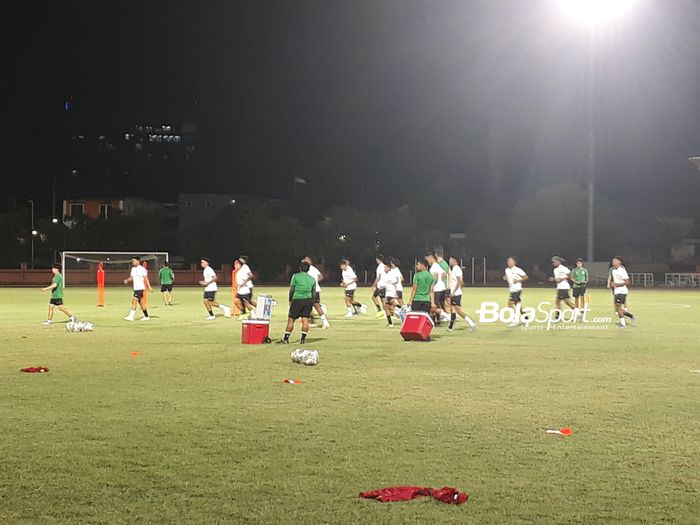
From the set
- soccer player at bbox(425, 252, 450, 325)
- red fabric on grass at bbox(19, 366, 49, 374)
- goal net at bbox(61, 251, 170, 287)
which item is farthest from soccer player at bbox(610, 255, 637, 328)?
goal net at bbox(61, 251, 170, 287)

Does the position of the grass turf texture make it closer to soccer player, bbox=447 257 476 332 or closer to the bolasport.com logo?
soccer player, bbox=447 257 476 332

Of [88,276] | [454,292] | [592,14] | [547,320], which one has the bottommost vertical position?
[547,320]

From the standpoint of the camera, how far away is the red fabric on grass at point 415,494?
5.96 meters

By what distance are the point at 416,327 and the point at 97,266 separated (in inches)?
1815

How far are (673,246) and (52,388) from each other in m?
87.1

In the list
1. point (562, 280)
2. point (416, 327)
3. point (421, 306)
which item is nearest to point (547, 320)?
point (562, 280)

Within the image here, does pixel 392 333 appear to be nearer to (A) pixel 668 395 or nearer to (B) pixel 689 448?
(A) pixel 668 395

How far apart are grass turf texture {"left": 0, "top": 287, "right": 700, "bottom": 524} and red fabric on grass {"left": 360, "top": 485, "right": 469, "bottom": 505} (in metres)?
0.08

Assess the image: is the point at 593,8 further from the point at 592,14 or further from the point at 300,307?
the point at 300,307

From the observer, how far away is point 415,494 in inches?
240

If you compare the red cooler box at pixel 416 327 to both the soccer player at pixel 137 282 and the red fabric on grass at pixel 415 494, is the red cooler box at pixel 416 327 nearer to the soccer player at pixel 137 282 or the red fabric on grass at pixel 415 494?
the soccer player at pixel 137 282

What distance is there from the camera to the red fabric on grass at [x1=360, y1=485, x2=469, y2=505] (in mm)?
5957

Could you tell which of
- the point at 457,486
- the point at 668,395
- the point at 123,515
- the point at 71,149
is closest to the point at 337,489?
the point at 457,486

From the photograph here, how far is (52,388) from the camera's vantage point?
1130cm
